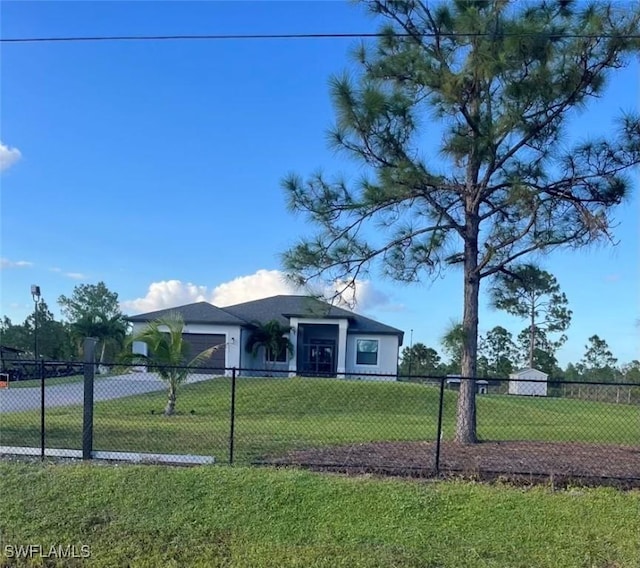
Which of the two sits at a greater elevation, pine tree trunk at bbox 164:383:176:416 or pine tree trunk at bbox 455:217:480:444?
pine tree trunk at bbox 455:217:480:444

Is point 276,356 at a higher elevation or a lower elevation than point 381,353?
lower

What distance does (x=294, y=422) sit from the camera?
1091 centimetres

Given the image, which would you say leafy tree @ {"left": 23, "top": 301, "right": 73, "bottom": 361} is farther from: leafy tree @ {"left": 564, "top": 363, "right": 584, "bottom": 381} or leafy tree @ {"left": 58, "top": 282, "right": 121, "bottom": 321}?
leafy tree @ {"left": 564, "top": 363, "right": 584, "bottom": 381}

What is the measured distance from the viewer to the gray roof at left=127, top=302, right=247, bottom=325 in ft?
82.2

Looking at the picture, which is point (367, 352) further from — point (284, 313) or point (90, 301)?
point (90, 301)

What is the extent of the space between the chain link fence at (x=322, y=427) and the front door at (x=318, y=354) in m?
8.44

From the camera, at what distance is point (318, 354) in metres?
27.5

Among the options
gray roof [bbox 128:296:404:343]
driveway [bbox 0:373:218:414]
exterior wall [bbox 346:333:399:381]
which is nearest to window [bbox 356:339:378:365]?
exterior wall [bbox 346:333:399:381]

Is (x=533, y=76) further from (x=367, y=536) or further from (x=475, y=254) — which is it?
(x=367, y=536)

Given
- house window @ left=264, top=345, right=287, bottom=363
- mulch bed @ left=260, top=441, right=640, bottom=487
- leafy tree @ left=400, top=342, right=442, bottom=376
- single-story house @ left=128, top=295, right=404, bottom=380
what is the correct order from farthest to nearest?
leafy tree @ left=400, top=342, right=442, bottom=376
house window @ left=264, top=345, right=287, bottom=363
single-story house @ left=128, top=295, right=404, bottom=380
mulch bed @ left=260, top=441, right=640, bottom=487

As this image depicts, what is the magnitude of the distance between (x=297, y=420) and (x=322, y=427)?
1397 millimetres

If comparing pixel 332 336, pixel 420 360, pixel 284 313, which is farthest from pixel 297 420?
pixel 420 360

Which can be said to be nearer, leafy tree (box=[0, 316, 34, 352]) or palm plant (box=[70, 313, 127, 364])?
palm plant (box=[70, 313, 127, 364])

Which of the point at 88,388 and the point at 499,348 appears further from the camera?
the point at 499,348
